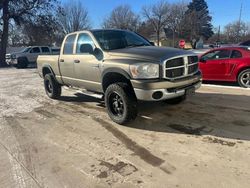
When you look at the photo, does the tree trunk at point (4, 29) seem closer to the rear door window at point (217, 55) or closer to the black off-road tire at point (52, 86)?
the black off-road tire at point (52, 86)

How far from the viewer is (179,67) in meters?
5.14

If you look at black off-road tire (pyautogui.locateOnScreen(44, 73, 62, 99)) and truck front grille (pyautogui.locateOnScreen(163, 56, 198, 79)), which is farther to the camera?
black off-road tire (pyautogui.locateOnScreen(44, 73, 62, 99))

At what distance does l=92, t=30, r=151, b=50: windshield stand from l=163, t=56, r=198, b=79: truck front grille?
1.33 meters

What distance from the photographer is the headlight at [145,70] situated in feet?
15.8

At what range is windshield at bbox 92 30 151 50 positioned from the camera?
592 cm

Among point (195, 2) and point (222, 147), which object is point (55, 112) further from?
point (195, 2)

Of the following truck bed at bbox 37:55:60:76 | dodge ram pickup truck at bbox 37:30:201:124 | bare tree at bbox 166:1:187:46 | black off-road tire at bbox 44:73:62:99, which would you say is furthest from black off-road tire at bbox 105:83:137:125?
bare tree at bbox 166:1:187:46

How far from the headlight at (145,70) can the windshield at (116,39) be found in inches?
47.1

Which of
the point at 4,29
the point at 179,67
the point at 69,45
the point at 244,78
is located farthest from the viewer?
the point at 4,29

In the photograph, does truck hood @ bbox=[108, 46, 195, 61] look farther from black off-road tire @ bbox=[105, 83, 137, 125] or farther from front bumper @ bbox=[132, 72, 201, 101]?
black off-road tire @ bbox=[105, 83, 137, 125]

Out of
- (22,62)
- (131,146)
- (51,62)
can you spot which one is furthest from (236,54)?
(22,62)

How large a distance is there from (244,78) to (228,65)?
674mm

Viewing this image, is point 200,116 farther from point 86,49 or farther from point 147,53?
point 86,49

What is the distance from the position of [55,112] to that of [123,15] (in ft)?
204
